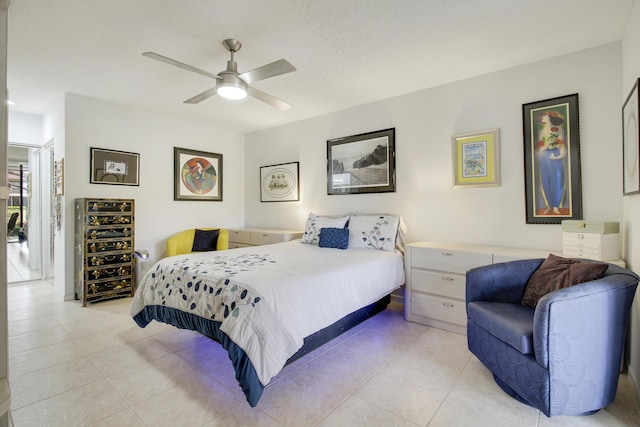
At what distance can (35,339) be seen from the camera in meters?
2.76

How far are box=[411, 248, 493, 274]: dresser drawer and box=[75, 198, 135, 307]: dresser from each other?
362 cm

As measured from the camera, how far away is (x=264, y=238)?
4711 mm

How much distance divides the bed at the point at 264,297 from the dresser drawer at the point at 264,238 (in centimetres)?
124

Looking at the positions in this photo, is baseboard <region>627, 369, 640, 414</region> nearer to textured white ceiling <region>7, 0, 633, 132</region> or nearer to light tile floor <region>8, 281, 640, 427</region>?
light tile floor <region>8, 281, 640, 427</region>

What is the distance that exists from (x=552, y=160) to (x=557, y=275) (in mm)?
1294

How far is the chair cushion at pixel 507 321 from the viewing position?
177 centimetres

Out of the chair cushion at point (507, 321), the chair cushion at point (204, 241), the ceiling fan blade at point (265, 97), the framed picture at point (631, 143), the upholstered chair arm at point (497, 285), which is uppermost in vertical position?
the ceiling fan blade at point (265, 97)

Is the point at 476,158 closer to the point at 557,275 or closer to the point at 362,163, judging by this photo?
the point at 362,163

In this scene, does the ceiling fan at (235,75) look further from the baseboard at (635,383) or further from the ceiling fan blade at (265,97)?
the baseboard at (635,383)

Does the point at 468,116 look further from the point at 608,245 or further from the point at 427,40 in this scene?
the point at 608,245

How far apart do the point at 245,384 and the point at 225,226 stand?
416cm

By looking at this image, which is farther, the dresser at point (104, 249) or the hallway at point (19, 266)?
the hallway at point (19, 266)

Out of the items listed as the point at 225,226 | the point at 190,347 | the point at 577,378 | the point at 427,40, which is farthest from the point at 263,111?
the point at 577,378

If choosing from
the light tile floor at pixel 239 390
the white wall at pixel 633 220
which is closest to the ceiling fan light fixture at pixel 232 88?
the light tile floor at pixel 239 390
